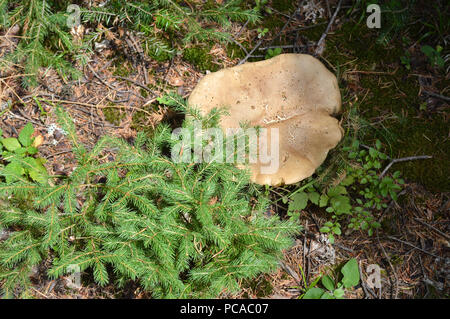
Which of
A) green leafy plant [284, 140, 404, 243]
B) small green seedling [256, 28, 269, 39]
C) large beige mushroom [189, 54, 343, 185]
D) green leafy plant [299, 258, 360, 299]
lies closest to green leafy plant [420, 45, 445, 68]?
green leafy plant [284, 140, 404, 243]

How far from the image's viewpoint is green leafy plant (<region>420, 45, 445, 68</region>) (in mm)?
3576

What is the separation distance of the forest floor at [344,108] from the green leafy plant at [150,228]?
27.9 inches

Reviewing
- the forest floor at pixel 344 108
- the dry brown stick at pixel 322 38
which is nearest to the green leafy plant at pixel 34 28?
the forest floor at pixel 344 108

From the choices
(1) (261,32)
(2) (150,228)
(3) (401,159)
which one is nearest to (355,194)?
(3) (401,159)

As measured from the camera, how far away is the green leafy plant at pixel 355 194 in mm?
3236

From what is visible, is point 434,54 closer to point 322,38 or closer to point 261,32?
point 322,38

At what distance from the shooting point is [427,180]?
3414mm

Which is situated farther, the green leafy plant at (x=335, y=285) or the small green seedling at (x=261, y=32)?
the small green seedling at (x=261, y=32)

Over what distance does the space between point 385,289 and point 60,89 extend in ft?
12.0

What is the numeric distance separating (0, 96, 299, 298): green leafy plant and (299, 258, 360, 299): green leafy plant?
0.77 metres

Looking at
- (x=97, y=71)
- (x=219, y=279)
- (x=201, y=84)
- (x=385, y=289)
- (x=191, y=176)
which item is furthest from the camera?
(x=97, y=71)

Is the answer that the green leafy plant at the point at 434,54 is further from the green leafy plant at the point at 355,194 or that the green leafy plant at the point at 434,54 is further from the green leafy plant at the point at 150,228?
the green leafy plant at the point at 150,228

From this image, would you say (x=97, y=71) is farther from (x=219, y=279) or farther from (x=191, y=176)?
(x=219, y=279)

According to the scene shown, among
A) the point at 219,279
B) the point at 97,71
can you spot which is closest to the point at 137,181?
the point at 219,279
